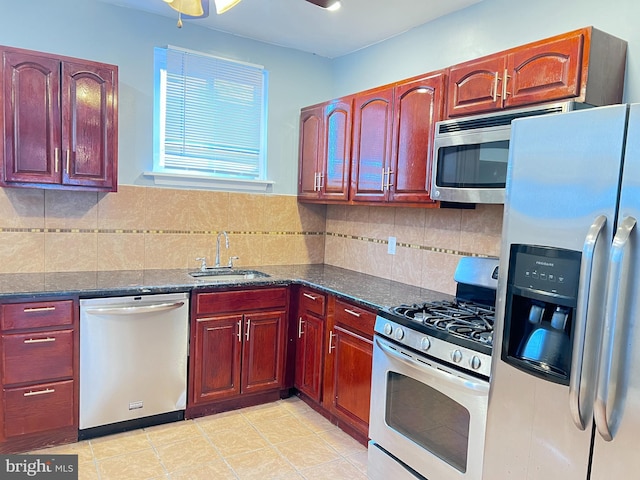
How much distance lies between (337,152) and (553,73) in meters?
1.63

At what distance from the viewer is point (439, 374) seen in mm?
2041

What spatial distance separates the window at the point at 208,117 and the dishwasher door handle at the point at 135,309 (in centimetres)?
103

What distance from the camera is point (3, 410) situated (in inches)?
97.2

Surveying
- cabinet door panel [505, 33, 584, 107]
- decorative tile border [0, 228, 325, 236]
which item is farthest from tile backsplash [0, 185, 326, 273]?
cabinet door panel [505, 33, 584, 107]

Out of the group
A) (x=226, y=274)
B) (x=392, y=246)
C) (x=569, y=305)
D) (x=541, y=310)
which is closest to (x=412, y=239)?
(x=392, y=246)

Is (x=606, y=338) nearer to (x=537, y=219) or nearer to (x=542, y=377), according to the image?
(x=542, y=377)

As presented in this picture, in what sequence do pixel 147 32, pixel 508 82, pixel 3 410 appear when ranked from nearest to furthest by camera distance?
pixel 508 82
pixel 3 410
pixel 147 32

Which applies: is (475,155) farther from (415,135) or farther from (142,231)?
(142,231)

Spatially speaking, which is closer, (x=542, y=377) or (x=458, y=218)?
(x=542, y=377)

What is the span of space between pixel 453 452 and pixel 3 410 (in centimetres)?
227

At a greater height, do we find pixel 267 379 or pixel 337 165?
pixel 337 165

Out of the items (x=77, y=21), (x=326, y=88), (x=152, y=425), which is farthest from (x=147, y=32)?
(x=152, y=425)

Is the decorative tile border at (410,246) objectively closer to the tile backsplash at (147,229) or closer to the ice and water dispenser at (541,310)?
the tile backsplash at (147,229)

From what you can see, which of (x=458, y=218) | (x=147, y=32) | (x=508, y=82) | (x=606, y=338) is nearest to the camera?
(x=606, y=338)
